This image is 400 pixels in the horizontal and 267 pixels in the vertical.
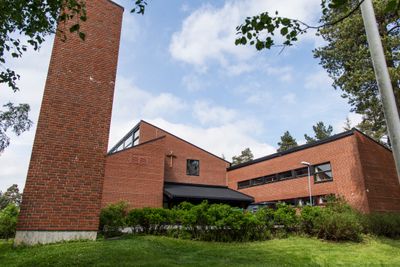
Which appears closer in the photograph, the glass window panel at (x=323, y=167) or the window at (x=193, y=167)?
the glass window panel at (x=323, y=167)

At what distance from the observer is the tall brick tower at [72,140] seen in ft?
31.3

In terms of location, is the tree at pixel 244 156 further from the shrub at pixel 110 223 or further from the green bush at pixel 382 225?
the shrub at pixel 110 223

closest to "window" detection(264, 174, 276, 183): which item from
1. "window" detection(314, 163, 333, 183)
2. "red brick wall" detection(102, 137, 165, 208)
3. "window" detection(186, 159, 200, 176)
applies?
"window" detection(314, 163, 333, 183)

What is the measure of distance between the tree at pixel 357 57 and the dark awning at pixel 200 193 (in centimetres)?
1176

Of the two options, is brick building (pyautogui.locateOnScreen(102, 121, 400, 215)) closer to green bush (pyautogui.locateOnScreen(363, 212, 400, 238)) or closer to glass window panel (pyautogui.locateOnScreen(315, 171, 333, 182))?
glass window panel (pyautogui.locateOnScreen(315, 171, 333, 182))

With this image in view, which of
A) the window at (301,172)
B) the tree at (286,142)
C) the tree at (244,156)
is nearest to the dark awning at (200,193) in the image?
the window at (301,172)

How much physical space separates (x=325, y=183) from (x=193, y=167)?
12534mm

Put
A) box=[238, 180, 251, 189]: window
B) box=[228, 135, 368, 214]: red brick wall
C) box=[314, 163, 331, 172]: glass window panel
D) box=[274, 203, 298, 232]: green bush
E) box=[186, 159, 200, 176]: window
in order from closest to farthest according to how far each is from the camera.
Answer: box=[274, 203, 298, 232]: green bush, box=[228, 135, 368, 214]: red brick wall, box=[314, 163, 331, 172]: glass window panel, box=[186, 159, 200, 176]: window, box=[238, 180, 251, 189]: window

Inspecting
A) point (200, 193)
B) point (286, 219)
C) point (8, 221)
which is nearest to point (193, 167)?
point (200, 193)

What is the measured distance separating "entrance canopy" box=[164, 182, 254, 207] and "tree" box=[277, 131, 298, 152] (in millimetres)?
35890

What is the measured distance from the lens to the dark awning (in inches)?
925

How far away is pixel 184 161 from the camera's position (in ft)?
93.2

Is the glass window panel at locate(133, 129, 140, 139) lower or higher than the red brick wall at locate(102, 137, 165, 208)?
higher

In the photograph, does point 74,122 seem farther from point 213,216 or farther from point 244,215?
point 244,215
